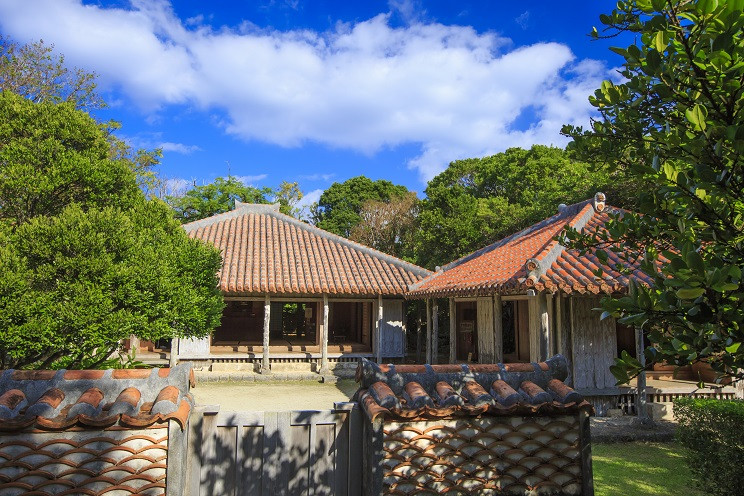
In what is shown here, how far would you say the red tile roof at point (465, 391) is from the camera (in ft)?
11.6

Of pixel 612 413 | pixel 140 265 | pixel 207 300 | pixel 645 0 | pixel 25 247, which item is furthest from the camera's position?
pixel 612 413

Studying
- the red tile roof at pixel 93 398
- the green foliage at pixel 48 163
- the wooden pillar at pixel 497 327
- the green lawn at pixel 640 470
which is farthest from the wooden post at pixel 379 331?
the red tile roof at pixel 93 398

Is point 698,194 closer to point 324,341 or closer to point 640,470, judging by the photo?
point 640,470

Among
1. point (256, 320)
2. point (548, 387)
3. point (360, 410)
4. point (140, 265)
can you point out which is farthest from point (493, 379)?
point (256, 320)

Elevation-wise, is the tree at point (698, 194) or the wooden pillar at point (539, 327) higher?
the tree at point (698, 194)

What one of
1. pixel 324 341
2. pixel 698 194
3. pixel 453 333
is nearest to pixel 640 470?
pixel 698 194

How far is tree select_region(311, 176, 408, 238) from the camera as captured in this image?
118 feet

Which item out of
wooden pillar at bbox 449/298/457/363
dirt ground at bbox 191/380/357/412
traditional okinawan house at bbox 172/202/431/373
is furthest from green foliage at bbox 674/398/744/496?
traditional okinawan house at bbox 172/202/431/373

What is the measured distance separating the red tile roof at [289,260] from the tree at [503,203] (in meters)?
4.82

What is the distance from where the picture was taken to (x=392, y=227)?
29.3 metres

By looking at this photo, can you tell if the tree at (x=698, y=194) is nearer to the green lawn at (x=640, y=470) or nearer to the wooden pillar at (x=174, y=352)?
the green lawn at (x=640, y=470)

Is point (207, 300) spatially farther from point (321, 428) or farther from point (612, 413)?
point (612, 413)

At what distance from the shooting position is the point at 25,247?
5.57 metres

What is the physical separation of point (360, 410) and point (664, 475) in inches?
223
